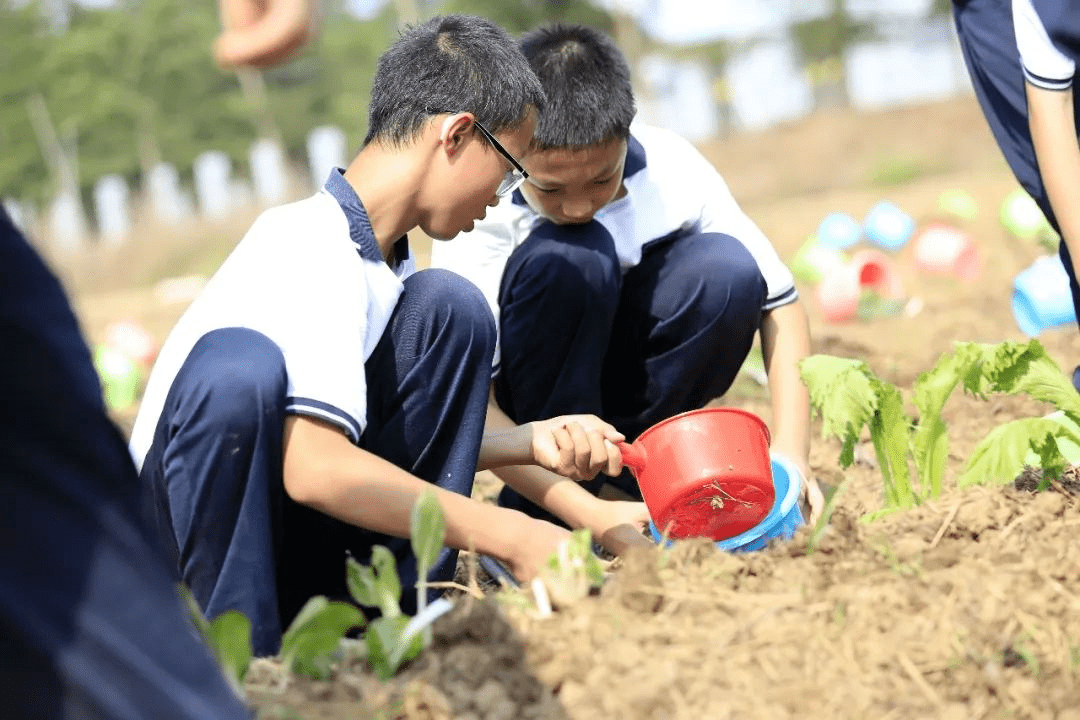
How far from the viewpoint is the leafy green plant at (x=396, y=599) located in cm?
161

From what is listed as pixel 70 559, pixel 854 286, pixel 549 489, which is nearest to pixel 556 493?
pixel 549 489

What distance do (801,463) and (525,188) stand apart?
2.81 ft

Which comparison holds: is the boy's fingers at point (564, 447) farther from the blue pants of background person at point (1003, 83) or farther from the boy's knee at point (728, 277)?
the blue pants of background person at point (1003, 83)

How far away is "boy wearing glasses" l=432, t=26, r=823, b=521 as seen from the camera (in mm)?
2645

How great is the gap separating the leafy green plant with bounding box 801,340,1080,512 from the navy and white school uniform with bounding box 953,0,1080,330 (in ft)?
2.29

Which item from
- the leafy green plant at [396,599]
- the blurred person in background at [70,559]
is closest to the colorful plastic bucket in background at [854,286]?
the leafy green plant at [396,599]

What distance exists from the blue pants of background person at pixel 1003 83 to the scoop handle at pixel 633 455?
1264mm

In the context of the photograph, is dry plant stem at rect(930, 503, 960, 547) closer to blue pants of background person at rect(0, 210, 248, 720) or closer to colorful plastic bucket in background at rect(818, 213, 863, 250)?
blue pants of background person at rect(0, 210, 248, 720)

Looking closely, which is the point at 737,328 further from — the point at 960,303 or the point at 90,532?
the point at 960,303

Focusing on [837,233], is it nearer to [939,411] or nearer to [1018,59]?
[1018,59]

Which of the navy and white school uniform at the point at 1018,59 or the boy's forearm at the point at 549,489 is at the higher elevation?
the navy and white school uniform at the point at 1018,59

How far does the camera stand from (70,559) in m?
1.15

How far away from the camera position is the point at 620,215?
2932mm

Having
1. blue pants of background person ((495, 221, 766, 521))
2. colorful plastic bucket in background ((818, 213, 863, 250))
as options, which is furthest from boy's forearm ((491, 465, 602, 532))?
colorful plastic bucket in background ((818, 213, 863, 250))
